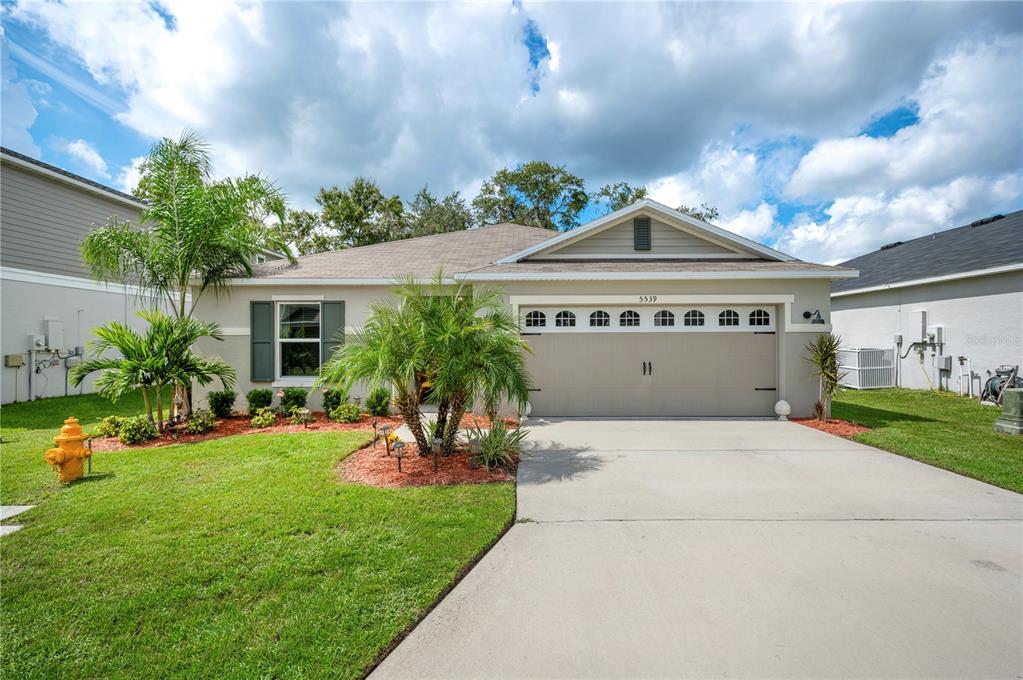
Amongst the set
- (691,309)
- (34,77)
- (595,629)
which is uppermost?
(34,77)

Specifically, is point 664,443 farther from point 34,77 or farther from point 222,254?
point 34,77

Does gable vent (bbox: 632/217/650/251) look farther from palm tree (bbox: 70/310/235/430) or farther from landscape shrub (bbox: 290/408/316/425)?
palm tree (bbox: 70/310/235/430)

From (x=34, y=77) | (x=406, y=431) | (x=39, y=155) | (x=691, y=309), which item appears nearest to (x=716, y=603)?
(x=406, y=431)

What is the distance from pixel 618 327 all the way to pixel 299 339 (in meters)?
7.01

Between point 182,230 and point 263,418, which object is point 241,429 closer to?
point 263,418

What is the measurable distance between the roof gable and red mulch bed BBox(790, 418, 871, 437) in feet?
12.2

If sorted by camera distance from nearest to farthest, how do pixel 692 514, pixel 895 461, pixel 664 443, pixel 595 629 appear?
pixel 595 629 → pixel 692 514 → pixel 895 461 → pixel 664 443

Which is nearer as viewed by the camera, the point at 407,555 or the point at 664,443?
the point at 407,555

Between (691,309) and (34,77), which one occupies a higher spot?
(34,77)

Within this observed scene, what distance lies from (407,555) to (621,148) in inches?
551

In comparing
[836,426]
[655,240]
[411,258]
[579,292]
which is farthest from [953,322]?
[411,258]

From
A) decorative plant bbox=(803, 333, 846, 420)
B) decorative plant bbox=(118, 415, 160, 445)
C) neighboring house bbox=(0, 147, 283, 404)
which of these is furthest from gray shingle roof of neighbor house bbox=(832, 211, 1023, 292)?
neighboring house bbox=(0, 147, 283, 404)

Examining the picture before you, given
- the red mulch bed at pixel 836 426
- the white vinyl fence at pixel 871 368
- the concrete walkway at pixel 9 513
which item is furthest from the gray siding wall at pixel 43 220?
the white vinyl fence at pixel 871 368

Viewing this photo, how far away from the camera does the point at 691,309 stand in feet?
30.6
